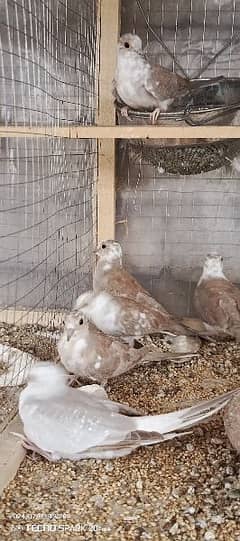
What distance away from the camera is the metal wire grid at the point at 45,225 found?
3.10m

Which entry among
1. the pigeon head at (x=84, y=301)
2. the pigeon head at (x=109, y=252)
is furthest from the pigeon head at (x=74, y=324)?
the pigeon head at (x=109, y=252)

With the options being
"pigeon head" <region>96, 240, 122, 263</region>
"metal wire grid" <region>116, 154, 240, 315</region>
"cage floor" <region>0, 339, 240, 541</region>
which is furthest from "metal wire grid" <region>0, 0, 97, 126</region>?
"cage floor" <region>0, 339, 240, 541</region>

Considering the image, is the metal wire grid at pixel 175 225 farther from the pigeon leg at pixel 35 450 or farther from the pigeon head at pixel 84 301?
the pigeon leg at pixel 35 450

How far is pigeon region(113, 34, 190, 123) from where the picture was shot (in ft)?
10.0

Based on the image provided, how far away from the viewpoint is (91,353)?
8.10 feet

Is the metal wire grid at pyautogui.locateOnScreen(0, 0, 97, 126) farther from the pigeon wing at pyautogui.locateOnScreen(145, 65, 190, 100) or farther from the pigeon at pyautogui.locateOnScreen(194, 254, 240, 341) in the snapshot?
the pigeon at pyautogui.locateOnScreen(194, 254, 240, 341)

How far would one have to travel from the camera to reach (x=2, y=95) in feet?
10.6

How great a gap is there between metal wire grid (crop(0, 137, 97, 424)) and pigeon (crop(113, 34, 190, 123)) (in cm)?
38

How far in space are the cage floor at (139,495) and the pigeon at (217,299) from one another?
0.78 metres

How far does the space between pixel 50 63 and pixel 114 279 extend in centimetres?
107

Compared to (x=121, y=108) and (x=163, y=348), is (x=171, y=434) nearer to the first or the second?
(x=163, y=348)

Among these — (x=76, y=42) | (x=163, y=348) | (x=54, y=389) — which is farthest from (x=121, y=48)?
(x=54, y=389)

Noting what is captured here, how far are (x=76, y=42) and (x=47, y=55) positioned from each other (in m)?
0.26

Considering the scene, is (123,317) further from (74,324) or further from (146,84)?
(146,84)
